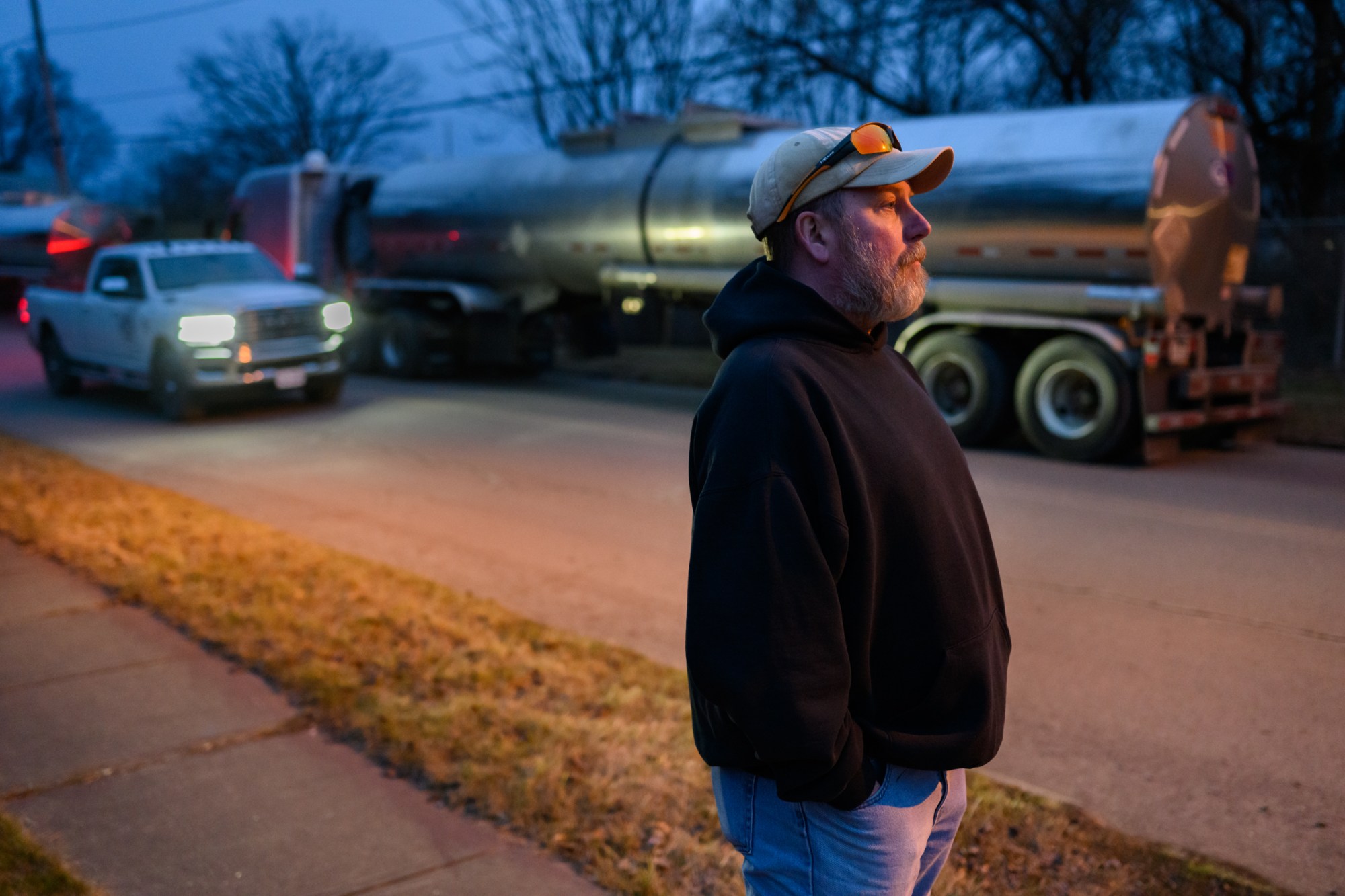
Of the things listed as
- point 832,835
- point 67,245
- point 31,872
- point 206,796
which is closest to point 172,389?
point 206,796

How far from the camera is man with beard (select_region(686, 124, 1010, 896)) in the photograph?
73.1 inches

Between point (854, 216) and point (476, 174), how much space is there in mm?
15563

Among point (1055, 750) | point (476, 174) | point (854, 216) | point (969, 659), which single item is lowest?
point (1055, 750)

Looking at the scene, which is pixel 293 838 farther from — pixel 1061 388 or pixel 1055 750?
pixel 1061 388

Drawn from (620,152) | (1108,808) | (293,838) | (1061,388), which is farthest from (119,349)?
Result: (1108,808)

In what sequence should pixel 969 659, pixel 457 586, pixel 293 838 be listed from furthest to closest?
pixel 457 586 < pixel 293 838 < pixel 969 659

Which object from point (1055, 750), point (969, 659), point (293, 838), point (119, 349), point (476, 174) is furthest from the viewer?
point (476, 174)

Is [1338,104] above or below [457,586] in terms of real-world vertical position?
above

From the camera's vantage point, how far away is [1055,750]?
178 inches

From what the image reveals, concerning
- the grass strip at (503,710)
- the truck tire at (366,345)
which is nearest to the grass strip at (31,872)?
the grass strip at (503,710)

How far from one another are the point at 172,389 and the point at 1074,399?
32.0 feet

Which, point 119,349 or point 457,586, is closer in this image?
point 457,586

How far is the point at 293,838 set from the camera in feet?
12.4

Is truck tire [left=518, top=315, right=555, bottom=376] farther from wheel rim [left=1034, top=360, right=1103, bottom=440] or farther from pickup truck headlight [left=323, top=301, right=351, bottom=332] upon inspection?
wheel rim [left=1034, top=360, right=1103, bottom=440]
